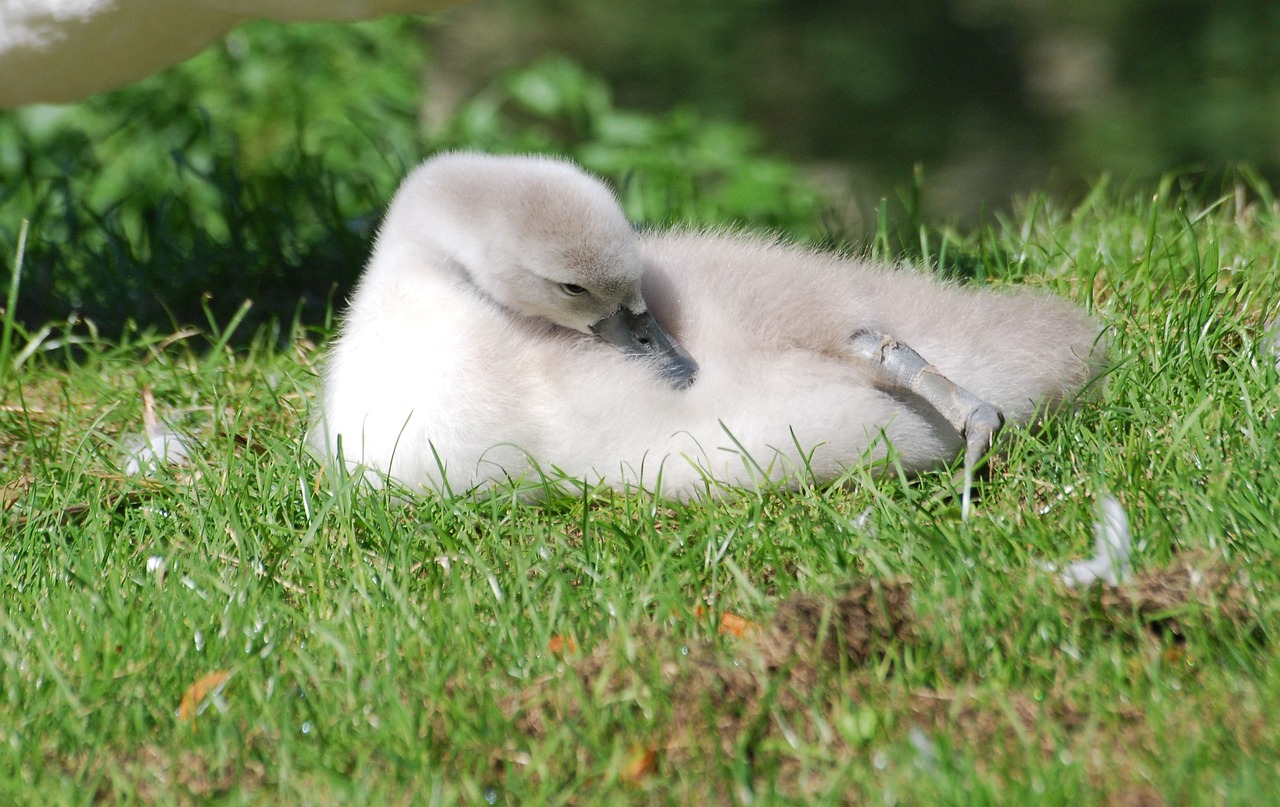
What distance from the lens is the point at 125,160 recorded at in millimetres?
6176

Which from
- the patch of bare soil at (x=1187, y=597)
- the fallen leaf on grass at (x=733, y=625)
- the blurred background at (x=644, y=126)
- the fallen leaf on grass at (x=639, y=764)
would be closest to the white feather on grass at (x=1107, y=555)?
the patch of bare soil at (x=1187, y=597)

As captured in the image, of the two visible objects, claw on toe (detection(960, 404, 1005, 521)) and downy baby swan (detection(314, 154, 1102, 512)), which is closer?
claw on toe (detection(960, 404, 1005, 521))

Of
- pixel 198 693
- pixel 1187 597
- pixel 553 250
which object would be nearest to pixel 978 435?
pixel 1187 597

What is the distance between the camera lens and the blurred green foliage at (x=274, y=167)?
471 centimetres

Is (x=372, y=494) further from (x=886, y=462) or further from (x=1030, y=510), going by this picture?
(x=1030, y=510)

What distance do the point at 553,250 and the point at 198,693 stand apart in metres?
1.17

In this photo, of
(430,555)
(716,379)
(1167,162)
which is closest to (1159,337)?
(716,379)

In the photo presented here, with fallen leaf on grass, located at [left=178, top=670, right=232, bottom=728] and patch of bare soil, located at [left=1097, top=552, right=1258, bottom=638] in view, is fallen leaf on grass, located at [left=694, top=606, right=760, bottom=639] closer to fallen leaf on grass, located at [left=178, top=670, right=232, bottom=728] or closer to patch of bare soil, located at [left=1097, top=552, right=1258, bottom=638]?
patch of bare soil, located at [left=1097, top=552, right=1258, bottom=638]

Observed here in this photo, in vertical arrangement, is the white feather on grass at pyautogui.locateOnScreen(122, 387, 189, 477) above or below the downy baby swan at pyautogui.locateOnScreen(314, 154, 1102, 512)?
below

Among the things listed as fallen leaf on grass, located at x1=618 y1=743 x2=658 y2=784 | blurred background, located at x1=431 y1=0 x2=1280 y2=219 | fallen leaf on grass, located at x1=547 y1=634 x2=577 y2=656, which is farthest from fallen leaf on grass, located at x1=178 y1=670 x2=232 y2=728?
blurred background, located at x1=431 y1=0 x2=1280 y2=219

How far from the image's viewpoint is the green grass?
2029mm

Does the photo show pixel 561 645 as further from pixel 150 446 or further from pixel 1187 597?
pixel 150 446

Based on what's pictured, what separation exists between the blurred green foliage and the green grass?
0.85m

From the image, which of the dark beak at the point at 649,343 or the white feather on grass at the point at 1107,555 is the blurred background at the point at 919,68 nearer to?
the dark beak at the point at 649,343
